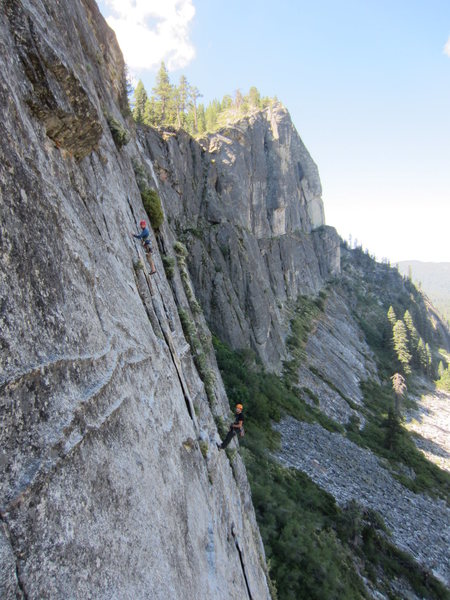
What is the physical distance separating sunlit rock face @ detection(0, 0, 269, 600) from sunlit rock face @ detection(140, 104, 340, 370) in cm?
2725

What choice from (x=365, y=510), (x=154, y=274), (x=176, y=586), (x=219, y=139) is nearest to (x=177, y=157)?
(x=219, y=139)

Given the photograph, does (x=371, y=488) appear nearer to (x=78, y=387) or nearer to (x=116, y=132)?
(x=78, y=387)

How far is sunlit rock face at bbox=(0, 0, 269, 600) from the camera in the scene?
3846 millimetres

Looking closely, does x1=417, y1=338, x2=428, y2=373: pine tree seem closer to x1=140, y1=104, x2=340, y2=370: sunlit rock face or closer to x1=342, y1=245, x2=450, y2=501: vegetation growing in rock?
x1=342, y1=245, x2=450, y2=501: vegetation growing in rock

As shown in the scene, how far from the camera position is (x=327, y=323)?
7031cm

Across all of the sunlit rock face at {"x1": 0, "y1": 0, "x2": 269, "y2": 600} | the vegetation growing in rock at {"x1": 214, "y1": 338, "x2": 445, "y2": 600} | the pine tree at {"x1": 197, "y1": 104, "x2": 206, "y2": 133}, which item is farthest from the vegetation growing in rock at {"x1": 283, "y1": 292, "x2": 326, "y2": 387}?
the pine tree at {"x1": 197, "y1": 104, "x2": 206, "y2": 133}

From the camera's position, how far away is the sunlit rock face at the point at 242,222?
38.0 metres

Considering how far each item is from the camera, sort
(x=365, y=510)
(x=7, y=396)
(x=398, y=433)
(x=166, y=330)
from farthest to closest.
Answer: (x=398, y=433) < (x=365, y=510) < (x=166, y=330) < (x=7, y=396)

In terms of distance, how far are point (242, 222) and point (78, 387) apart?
4892cm

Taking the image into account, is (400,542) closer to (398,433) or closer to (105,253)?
(398,433)

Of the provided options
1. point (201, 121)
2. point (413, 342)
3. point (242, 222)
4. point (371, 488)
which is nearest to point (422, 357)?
point (413, 342)

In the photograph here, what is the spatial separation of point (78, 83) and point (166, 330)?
6834mm

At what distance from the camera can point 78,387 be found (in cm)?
512

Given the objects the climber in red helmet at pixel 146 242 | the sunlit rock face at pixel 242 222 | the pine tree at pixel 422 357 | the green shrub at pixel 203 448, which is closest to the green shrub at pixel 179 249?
the climber in red helmet at pixel 146 242
